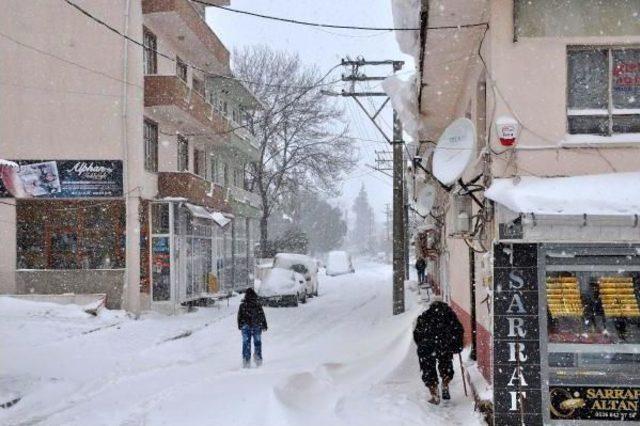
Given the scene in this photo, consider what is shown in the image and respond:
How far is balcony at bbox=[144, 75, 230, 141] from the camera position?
21578 mm

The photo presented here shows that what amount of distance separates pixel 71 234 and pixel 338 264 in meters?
41.9

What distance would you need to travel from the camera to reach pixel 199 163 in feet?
94.1

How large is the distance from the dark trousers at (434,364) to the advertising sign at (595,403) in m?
2.06

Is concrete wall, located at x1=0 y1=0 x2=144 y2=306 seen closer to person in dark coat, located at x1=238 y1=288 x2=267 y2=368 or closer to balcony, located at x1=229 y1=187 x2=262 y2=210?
person in dark coat, located at x1=238 y1=288 x2=267 y2=368

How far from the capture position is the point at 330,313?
23938mm

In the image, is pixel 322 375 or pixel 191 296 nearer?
pixel 322 375

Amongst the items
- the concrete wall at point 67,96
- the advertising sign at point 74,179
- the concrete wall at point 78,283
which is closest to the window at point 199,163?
the concrete wall at point 67,96

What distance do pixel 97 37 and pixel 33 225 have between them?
20.4ft

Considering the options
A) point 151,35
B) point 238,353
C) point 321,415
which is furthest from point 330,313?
point 321,415

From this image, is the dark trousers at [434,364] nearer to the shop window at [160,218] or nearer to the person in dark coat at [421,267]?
the shop window at [160,218]

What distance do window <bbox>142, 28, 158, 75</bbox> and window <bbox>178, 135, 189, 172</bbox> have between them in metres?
3.34

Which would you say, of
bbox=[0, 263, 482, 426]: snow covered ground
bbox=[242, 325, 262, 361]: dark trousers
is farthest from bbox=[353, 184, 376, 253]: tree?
bbox=[242, 325, 262, 361]: dark trousers

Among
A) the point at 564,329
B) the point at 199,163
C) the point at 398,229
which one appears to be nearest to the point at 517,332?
the point at 564,329

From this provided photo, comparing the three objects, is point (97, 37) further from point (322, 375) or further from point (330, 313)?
point (322, 375)
